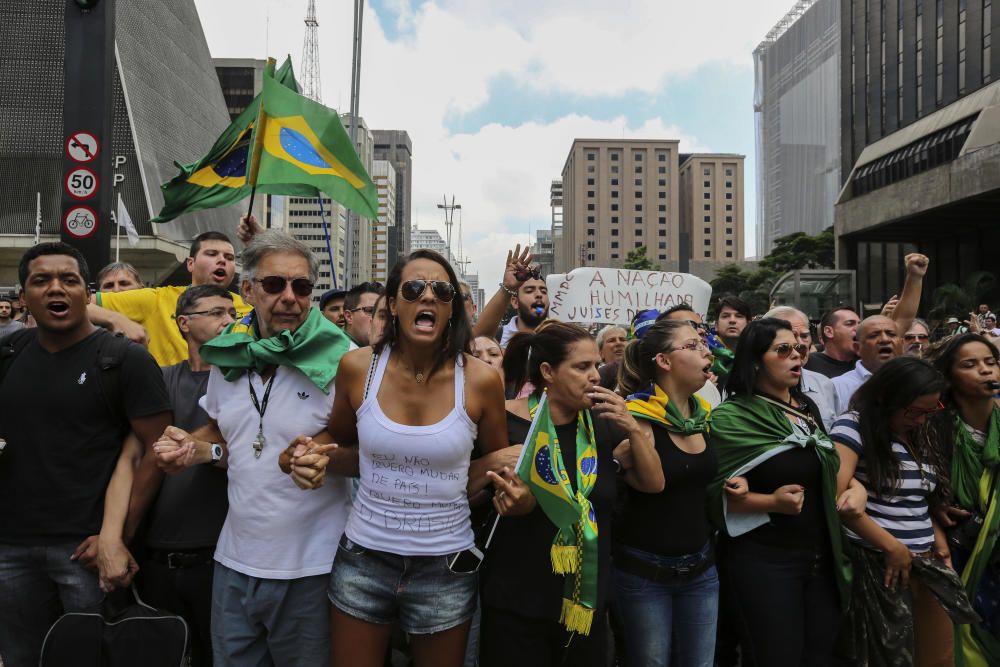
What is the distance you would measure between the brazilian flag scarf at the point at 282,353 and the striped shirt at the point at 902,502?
8.01 ft

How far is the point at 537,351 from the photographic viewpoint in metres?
2.98

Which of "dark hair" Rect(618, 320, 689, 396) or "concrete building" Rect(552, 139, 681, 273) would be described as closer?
"dark hair" Rect(618, 320, 689, 396)

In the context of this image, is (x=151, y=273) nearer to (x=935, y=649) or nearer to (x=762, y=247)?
(x=935, y=649)

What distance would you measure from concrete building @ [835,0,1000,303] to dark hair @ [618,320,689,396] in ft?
90.0

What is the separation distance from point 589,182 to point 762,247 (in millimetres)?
46515

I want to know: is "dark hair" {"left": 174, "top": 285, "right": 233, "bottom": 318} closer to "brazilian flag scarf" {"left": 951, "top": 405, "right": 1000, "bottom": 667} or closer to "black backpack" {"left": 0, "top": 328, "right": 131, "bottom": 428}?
"black backpack" {"left": 0, "top": 328, "right": 131, "bottom": 428}

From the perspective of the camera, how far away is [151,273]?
129ft

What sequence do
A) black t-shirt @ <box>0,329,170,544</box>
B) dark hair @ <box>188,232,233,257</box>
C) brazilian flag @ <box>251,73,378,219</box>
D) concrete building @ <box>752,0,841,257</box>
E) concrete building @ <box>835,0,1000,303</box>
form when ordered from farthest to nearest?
concrete building @ <box>752,0,841,257</box> < concrete building @ <box>835,0,1000,303</box> < brazilian flag @ <box>251,73,378,219</box> < dark hair @ <box>188,232,233,257</box> < black t-shirt @ <box>0,329,170,544</box>

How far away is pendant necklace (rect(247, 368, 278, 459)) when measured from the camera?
2.61 meters

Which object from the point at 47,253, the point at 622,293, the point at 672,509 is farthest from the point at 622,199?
the point at 47,253

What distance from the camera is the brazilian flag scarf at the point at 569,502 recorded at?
95.7 inches

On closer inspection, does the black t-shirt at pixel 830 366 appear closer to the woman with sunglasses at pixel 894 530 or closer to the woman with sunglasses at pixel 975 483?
the woman with sunglasses at pixel 975 483

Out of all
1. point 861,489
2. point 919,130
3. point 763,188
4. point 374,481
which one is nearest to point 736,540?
point 861,489

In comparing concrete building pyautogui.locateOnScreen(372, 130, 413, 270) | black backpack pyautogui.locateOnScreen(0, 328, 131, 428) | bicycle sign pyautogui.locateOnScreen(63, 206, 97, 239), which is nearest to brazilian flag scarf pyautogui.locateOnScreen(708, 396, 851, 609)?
black backpack pyautogui.locateOnScreen(0, 328, 131, 428)
